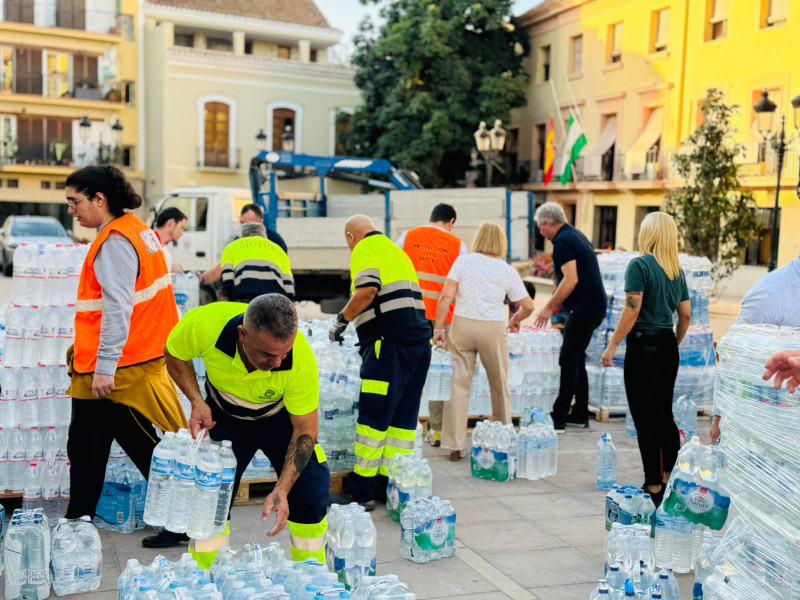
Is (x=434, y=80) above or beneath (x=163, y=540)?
above

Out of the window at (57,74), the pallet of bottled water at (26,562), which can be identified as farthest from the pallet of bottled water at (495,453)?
the window at (57,74)

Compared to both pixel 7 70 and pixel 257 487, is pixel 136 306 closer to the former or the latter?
pixel 257 487

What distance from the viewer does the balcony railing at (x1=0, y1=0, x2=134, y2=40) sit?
3862cm

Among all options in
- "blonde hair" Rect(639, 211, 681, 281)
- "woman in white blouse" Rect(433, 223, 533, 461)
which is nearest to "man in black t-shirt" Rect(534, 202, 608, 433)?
"woman in white blouse" Rect(433, 223, 533, 461)

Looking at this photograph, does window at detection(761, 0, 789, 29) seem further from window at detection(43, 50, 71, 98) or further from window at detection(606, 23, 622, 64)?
window at detection(43, 50, 71, 98)

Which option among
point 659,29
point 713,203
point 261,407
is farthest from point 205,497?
point 659,29

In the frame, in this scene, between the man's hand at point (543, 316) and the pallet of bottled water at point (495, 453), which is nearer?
the pallet of bottled water at point (495, 453)

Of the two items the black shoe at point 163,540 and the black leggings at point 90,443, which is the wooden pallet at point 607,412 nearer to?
the black shoe at point 163,540

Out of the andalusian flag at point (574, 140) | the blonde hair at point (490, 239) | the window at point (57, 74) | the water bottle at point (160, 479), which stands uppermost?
the window at point (57, 74)

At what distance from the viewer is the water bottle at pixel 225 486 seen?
3.84 meters

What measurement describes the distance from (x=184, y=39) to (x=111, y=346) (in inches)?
1518

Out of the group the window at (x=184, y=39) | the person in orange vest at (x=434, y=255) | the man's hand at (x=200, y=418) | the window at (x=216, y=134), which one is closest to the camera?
the man's hand at (x=200, y=418)

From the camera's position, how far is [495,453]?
21.9 feet

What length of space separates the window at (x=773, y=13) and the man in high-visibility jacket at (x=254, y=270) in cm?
2291
